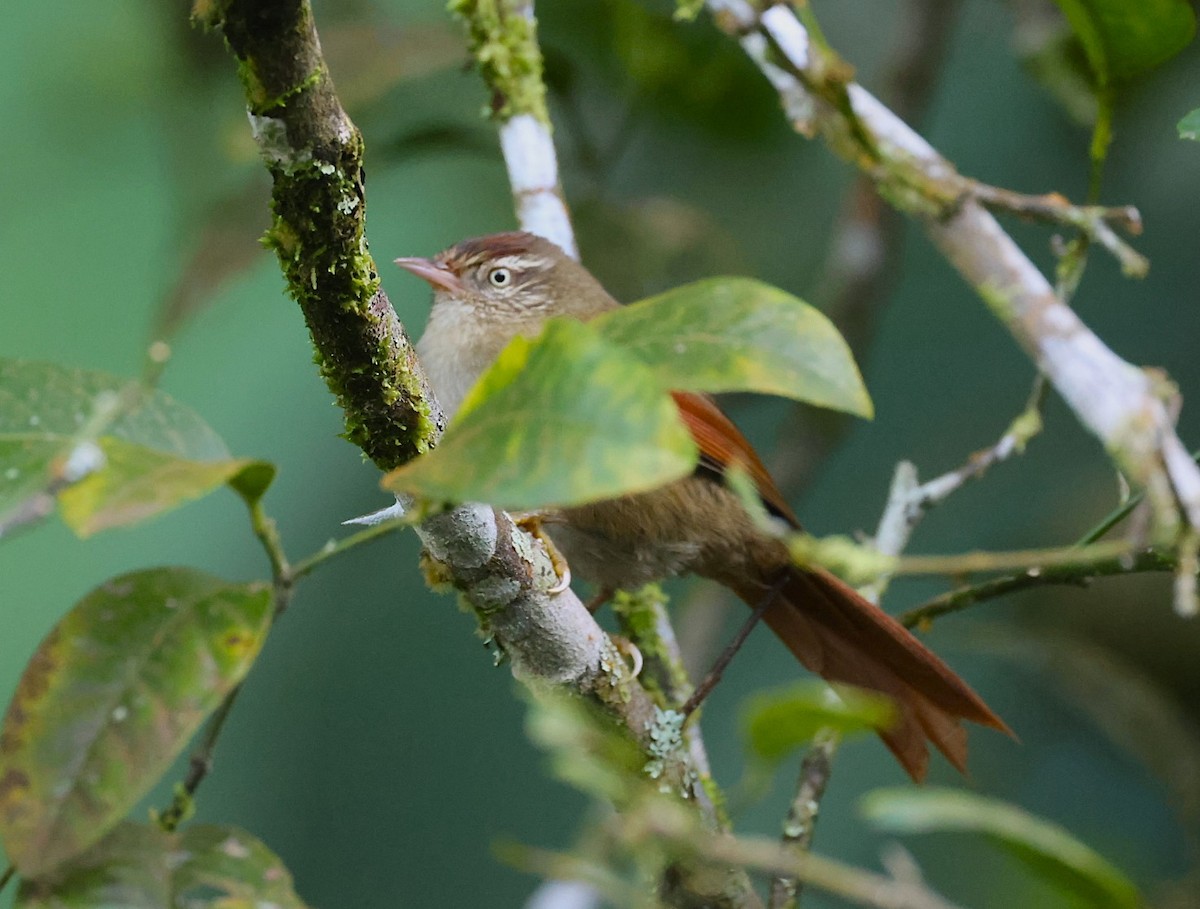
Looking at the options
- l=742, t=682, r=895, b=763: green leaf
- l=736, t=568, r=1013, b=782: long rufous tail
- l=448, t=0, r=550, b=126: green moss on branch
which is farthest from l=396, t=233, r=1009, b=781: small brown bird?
l=742, t=682, r=895, b=763: green leaf

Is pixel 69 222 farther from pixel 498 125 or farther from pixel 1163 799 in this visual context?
pixel 1163 799

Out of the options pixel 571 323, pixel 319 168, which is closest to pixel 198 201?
pixel 319 168

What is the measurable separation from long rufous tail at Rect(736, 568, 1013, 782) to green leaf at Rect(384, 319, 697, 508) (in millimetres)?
1227

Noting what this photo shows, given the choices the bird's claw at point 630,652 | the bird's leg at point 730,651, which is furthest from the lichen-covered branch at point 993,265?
the bird's claw at point 630,652

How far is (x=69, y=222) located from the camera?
11.7 ft

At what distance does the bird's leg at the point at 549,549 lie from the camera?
153cm

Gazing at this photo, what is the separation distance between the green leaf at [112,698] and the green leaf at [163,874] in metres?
0.07

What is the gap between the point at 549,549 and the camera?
1.70 metres

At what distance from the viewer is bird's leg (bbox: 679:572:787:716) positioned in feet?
5.97

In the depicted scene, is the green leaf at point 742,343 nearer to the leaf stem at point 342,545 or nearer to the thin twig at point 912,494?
the leaf stem at point 342,545

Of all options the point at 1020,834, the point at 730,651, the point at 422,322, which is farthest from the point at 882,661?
the point at 422,322

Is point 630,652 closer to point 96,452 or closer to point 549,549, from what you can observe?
point 549,549

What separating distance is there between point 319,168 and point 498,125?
4.74 ft

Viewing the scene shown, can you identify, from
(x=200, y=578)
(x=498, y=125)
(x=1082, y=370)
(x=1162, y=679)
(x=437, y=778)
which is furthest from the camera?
(x=437, y=778)
